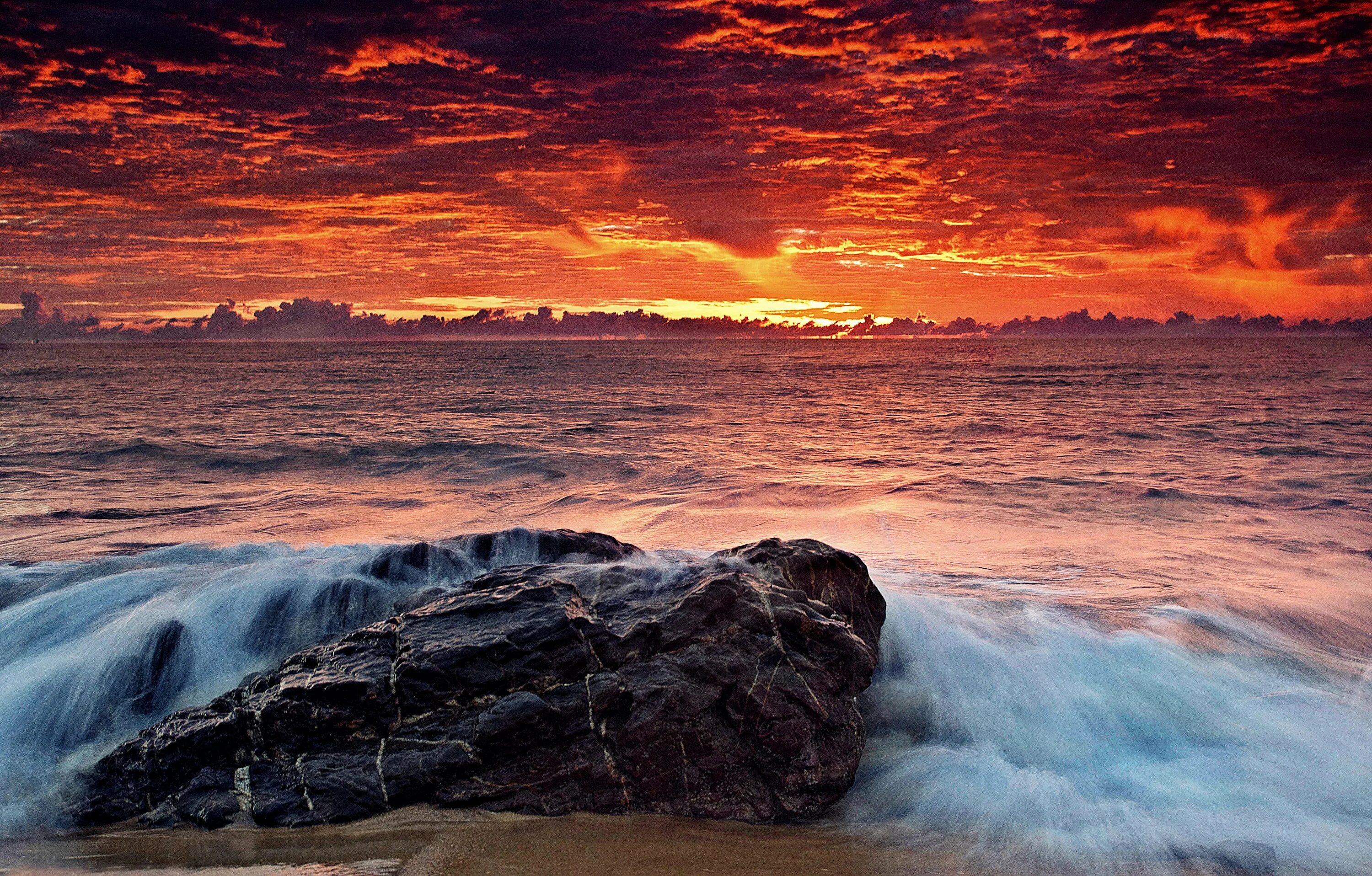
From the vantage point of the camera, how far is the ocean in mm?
4602

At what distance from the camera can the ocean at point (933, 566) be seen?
4.60m

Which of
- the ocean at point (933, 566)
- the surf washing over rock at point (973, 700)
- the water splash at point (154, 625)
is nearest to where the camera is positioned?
the surf washing over rock at point (973, 700)

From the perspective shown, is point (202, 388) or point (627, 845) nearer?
point (627, 845)

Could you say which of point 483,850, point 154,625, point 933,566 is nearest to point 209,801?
point 483,850

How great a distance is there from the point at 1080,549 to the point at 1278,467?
8.89 metres

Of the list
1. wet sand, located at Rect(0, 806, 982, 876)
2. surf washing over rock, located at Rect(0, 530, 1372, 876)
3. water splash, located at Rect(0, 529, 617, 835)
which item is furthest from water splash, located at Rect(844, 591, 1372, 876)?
water splash, located at Rect(0, 529, 617, 835)

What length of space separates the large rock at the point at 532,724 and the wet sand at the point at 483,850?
0.30 ft

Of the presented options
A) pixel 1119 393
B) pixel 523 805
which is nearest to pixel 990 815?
pixel 523 805

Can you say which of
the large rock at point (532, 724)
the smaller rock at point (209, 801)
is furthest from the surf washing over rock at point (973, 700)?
the smaller rock at point (209, 801)

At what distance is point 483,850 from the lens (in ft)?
12.5

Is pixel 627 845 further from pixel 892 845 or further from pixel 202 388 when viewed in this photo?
pixel 202 388

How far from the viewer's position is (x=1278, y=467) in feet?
50.5

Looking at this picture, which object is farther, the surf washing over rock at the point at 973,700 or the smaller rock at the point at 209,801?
the surf washing over rock at the point at 973,700

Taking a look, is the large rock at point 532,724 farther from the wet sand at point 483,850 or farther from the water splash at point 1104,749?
the water splash at point 1104,749
